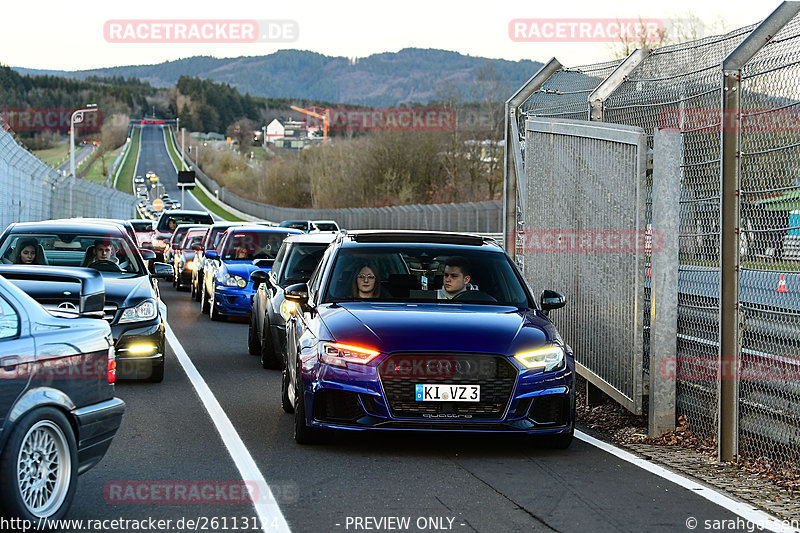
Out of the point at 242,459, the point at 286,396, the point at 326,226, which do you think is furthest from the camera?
the point at 326,226

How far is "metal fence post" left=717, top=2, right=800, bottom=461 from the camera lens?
8.41 m

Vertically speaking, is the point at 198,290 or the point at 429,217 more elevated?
the point at 429,217

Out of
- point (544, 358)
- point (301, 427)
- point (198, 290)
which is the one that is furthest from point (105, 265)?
point (198, 290)

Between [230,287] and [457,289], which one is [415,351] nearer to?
[457,289]

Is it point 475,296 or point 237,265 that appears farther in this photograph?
point 237,265

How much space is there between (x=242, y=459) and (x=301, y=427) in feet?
2.14

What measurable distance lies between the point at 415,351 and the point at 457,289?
→ 65.6 inches

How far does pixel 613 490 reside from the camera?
7438 mm

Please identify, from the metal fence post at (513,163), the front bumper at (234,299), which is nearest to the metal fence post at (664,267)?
the metal fence post at (513,163)

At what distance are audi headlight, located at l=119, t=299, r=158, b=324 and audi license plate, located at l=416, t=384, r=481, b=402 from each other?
5.09m

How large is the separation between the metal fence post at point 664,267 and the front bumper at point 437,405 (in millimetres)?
1061

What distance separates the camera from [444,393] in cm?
842

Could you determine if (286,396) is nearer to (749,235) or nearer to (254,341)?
(749,235)

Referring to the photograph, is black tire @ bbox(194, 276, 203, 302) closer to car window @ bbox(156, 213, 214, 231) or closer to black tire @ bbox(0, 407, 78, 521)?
car window @ bbox(156, 213, 214, 231)
